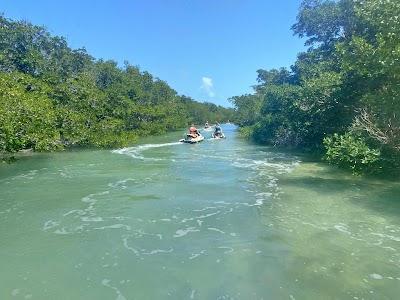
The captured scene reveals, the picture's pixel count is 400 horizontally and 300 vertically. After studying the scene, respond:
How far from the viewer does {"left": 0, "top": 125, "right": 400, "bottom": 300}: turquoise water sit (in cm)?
574

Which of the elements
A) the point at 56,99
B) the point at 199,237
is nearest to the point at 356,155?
the point at 199,237

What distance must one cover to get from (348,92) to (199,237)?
12.7 meters

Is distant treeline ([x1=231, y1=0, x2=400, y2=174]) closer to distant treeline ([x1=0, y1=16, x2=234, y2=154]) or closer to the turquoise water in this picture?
the turquoise water

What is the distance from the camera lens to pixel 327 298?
5262 mm

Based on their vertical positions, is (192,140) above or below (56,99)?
below

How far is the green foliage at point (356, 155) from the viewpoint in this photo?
535 inches

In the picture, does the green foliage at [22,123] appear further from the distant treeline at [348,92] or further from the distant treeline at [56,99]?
the distant treeline at [348,92]

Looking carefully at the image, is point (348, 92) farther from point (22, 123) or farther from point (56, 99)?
point (56, 99)

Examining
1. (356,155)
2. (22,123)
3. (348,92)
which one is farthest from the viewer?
(22,123)

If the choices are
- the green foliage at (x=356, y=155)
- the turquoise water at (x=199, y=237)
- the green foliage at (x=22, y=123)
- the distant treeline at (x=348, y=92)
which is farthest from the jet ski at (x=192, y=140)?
the green foliage at (x=356, y=155)

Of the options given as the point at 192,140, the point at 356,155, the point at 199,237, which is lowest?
the point at 199,237

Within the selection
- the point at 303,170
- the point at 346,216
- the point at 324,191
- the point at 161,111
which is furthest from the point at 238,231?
the point at 161,111

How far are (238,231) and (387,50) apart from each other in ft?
24.0

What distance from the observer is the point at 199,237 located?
315 inches
